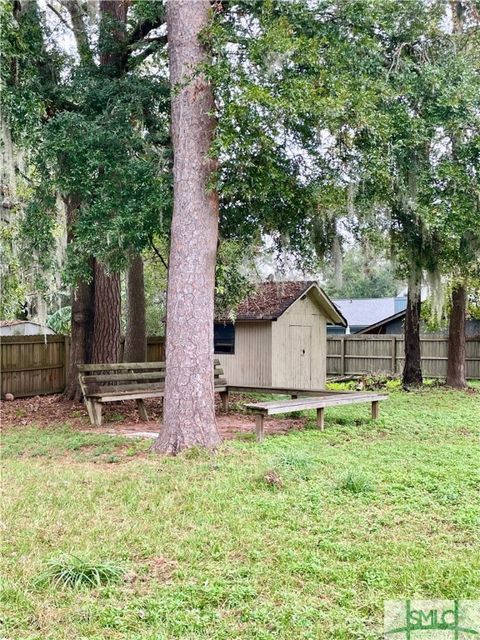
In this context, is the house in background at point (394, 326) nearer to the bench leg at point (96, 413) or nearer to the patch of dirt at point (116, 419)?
the patch of dirt at point (116, 419)

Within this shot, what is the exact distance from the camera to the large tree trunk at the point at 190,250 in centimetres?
627

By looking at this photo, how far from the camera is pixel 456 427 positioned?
8430 mm

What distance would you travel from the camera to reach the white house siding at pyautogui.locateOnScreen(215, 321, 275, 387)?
13445 millimetres

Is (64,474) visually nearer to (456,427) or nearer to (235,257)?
(235,257)

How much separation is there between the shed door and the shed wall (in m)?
0.70

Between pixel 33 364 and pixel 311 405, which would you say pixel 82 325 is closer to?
pixel 33 364

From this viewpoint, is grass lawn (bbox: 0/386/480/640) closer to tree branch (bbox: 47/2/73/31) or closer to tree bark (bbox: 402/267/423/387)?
tree branch (bbox: 47/2/73/31)

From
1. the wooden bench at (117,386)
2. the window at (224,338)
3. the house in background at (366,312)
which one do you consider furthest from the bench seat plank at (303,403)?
the house in background at (366,312)

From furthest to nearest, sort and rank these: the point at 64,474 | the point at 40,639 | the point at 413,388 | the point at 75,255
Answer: the point at 413,388
the point at 75,255
the point at 64,474
the point at 40,639

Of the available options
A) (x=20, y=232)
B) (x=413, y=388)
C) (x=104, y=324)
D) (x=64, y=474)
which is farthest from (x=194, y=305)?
(x=413, y=388)

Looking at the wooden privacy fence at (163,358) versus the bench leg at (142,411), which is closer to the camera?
the bench leg at (142,411)

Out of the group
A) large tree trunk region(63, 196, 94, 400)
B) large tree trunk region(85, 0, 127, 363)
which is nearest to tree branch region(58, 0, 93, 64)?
large tree trunk region(85, 0, 127, 363)

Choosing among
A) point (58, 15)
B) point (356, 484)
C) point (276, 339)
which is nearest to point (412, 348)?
point (276, 339)

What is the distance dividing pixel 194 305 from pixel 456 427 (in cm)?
452
